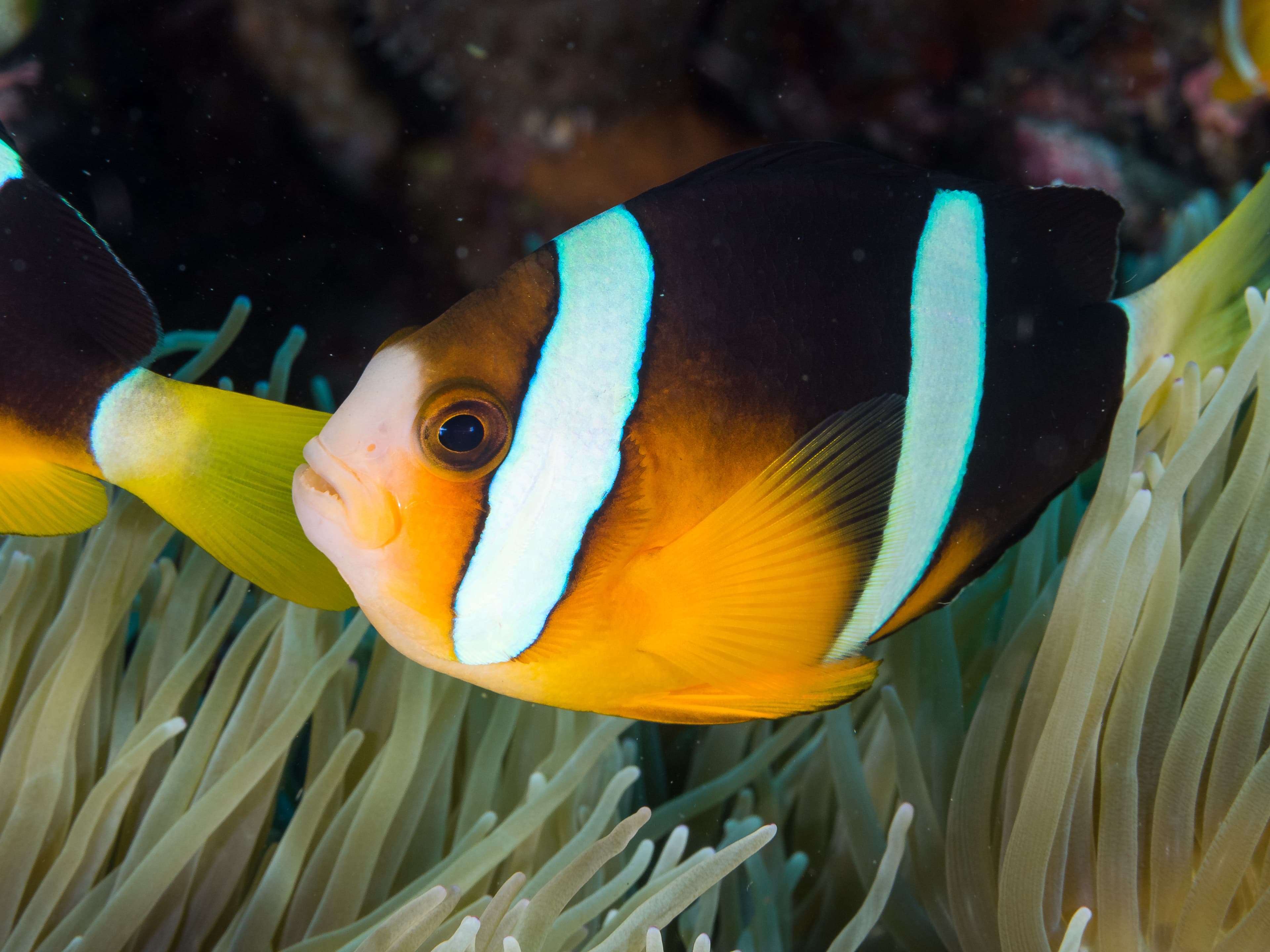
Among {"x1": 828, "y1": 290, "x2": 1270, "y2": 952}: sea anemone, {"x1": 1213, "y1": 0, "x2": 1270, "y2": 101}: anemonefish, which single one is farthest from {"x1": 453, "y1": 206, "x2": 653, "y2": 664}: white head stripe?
{"x1": 1213, "y1": 0, "x2": 1270, "y2": 101}: anemonefish

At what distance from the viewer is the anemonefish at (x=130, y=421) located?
1027 millimetres

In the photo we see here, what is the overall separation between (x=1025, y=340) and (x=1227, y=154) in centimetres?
212

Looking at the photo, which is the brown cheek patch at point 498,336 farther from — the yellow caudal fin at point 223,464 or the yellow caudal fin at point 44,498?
the yellow caudal fin at point 44,498

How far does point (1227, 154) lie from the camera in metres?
2.56

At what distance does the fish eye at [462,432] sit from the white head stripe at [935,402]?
365mm

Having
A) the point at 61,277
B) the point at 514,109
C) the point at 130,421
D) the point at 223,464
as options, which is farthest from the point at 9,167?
the point at 514,109

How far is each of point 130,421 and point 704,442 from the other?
0.66 m

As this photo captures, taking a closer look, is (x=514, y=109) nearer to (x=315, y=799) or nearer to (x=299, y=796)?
(x=299, y=796)

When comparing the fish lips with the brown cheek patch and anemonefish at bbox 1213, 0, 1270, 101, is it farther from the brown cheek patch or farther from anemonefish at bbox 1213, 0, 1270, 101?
anemonefish at bbox 1213, 0, 1270, 101

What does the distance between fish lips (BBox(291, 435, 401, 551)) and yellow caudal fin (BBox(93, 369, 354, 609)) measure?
298 mm

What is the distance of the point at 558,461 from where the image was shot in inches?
30.0

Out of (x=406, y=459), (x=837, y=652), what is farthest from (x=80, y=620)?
(x=837, y=652)

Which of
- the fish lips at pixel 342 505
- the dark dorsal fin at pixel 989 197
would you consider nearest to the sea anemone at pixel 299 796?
the fish lips at pixel 342 505

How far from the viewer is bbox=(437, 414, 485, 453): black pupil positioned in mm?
736
